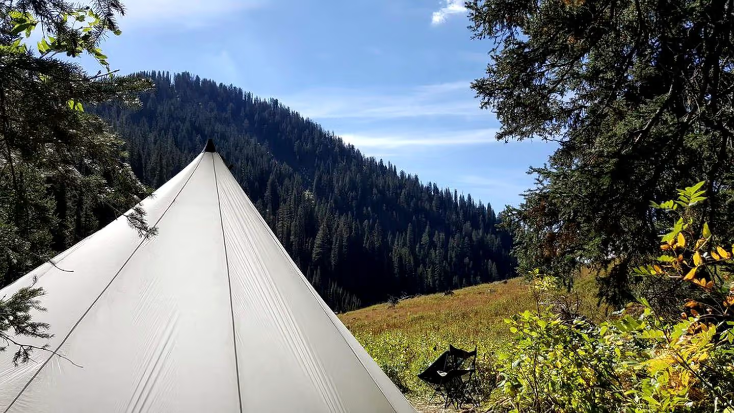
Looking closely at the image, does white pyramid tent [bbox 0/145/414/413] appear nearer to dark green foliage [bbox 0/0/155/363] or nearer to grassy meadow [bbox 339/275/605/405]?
dark green foliage [bbox 0/0/155/363]

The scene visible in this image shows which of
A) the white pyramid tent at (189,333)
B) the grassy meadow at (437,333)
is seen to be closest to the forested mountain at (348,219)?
the grassy meadow at (437,333)

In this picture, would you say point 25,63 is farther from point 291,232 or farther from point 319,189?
point 319,189

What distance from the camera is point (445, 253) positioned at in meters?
130

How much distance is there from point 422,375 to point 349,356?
339 centimetres

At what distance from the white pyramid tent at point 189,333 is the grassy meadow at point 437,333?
299 centimetres

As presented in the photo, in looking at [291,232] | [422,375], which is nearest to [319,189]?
[291,232]

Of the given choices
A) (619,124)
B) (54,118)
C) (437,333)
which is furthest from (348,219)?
(54,118)

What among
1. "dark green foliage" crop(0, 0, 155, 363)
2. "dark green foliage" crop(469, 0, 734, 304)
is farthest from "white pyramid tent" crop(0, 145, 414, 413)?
"dark green foliage" crop(469, 0, 734, 304)

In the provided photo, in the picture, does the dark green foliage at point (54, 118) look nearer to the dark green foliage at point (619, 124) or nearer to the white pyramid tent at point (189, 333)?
the white pyramid tent at point (189, 333)

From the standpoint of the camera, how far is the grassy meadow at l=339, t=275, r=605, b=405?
27.0 ft

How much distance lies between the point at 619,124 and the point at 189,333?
5.00 m

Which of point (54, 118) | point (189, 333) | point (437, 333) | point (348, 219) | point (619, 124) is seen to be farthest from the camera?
point (348, 219)

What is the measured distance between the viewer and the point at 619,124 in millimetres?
4836

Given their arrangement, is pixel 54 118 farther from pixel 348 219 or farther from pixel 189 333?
pixel 348 219
